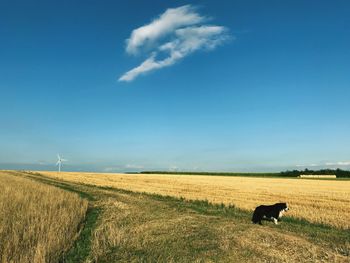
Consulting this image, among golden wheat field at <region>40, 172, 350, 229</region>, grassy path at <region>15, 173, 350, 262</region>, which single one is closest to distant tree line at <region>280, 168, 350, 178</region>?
golden wheat field at <region>40, 172, 350, 229</region>

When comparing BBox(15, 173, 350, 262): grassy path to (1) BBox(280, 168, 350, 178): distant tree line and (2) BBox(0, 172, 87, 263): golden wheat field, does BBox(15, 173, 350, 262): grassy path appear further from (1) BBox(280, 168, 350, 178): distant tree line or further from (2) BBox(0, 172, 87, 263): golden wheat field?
(1) BBox(280, 168, 350, 178): distant tree line

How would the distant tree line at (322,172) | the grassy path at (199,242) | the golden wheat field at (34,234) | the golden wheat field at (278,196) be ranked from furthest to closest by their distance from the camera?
the distant tree line at (322,172) < the golden wheat field at (278,196) < the grassy path at (199,242) < the golden wheat field at (34,234)

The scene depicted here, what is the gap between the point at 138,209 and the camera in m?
18.8

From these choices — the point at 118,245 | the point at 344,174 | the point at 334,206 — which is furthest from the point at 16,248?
the point at 344,174

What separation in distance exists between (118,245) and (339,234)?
27.8 feet

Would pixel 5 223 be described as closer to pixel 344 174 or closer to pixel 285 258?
pixel 285 258

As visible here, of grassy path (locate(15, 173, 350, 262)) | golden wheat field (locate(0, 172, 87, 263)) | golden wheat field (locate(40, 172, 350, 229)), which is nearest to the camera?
golden wheat field (locate(0, 172, 87, 263))

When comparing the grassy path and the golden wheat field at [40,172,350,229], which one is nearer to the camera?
the grassy path

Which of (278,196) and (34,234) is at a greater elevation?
(34,234)

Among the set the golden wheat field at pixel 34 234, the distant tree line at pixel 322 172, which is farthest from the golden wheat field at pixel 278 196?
the distant tree line at pixel 322 172

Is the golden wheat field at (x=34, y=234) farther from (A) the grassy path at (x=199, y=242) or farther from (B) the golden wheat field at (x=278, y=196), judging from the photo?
(B) the golden wheat field at (x=278, y=196)

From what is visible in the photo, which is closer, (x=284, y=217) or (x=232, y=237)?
(x=232, y=237)

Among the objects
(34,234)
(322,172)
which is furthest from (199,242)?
(322,172)

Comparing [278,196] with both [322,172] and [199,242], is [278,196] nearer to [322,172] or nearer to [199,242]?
[199,242]
